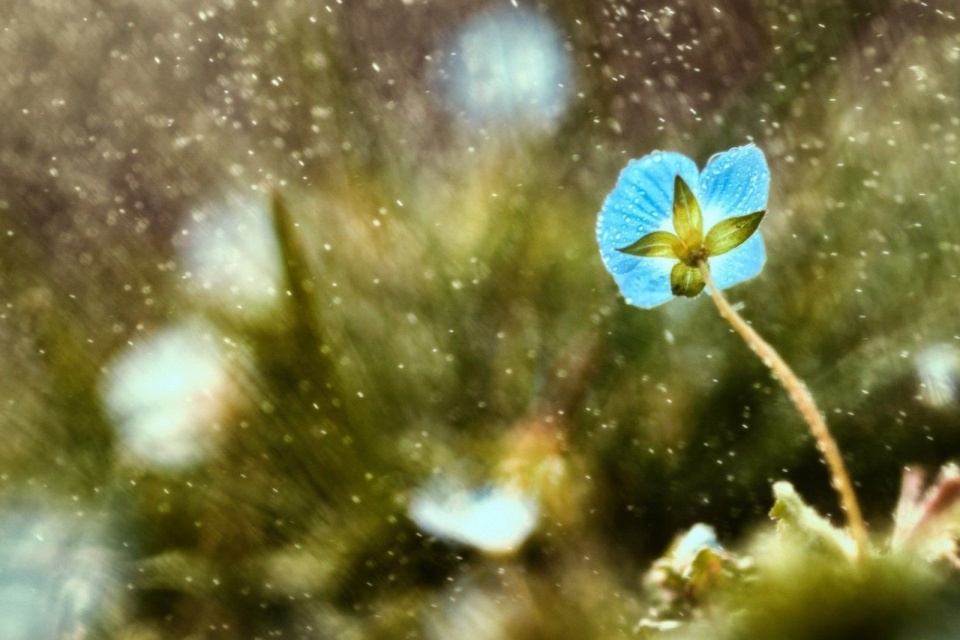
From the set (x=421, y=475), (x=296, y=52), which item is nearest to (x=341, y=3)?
(x=296, y=52)

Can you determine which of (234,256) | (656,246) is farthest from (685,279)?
(234,256)

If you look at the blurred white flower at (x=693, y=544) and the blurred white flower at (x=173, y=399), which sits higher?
the blurred white flower at (x=173, y=399)

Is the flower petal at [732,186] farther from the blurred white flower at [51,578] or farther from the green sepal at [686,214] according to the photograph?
the blurred white flower at [51,578]

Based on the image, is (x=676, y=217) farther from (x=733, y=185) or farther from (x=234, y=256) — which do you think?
(x=234, y=256)

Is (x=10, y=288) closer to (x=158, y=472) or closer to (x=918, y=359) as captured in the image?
(x=158, y=472)

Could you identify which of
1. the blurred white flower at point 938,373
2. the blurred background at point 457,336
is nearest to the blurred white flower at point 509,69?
the blurred background at point 457,336

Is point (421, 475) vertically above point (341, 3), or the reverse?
point (341, 3)

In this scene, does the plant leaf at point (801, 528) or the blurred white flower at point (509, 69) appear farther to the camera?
the blurred white flower at point (509, 69)
